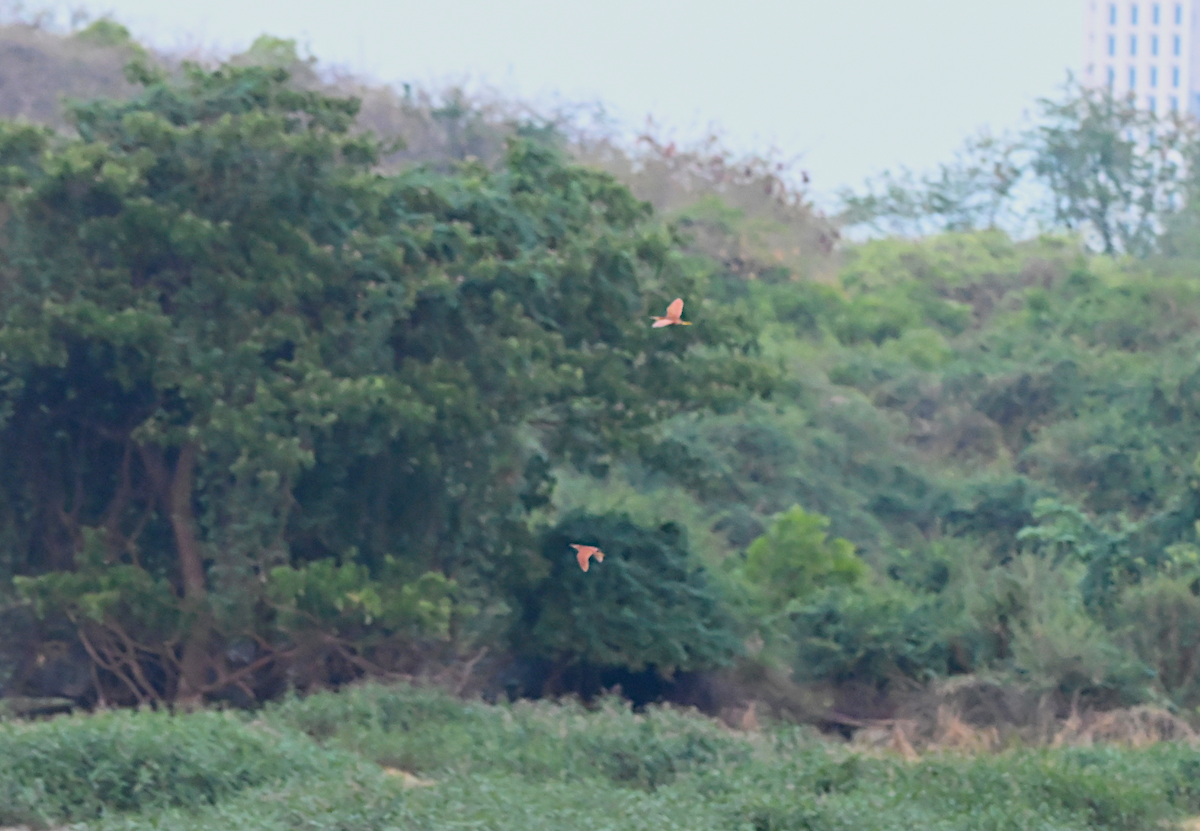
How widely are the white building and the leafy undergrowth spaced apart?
86823mm

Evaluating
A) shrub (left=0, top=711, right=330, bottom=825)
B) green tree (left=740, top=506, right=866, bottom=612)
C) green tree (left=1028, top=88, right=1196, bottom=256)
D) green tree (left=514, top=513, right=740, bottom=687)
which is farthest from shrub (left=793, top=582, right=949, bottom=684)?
green tree (left=1028, top=88, right=1196, bottom=256)

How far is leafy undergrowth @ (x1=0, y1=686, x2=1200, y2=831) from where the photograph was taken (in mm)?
9014

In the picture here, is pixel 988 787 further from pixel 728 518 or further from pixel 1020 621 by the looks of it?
pixel 728 518

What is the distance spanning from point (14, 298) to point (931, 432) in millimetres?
17771

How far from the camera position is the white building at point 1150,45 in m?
92.4

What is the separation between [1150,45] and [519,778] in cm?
9083

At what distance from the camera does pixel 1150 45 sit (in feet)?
303

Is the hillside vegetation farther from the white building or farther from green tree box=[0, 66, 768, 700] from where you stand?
the white building

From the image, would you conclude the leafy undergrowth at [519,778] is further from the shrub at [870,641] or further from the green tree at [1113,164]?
the green tree at [1113,164]

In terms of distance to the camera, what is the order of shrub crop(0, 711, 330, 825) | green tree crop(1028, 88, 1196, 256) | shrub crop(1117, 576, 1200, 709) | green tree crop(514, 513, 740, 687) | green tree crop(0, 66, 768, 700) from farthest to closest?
green tree crop(1028, 88, 1196, 256)
shrub crop(1117, 576, 1200, 709)
green tree crop(514, 513, 740, 687)
green tree crop(0, 66, 768, 700)
shrub crop(0, 711, 330, 825)

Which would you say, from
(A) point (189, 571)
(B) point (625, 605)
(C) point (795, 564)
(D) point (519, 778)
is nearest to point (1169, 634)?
(C) point (795, 564)

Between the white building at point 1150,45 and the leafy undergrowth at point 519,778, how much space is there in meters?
86.8

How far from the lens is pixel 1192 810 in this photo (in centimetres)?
1072

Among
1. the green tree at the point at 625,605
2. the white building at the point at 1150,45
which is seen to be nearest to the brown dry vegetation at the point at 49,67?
the green tree at the point at 625,605
